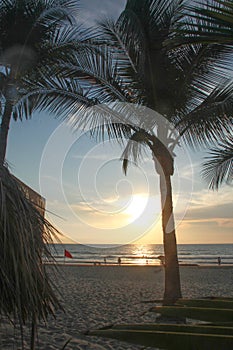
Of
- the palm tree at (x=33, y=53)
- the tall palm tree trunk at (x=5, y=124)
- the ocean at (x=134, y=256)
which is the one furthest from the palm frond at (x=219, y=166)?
the tall palm tree trunk at (x=5, y=124)

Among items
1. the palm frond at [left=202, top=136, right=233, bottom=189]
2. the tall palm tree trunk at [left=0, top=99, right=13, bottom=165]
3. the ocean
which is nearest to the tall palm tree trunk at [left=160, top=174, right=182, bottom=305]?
the ocean

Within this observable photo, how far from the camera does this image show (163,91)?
7.02 m

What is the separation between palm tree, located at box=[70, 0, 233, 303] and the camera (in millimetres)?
6613

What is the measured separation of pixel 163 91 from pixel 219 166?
3352 millimetres

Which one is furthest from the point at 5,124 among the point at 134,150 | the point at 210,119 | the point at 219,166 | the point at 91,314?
the point at 219,166

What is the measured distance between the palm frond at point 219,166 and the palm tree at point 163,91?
1878 mm

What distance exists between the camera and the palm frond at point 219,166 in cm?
884

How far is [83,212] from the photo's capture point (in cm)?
841

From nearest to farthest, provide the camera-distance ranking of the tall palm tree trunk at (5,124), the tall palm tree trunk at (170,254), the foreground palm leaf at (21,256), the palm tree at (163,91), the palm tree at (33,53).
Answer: the foreground palm leaf at (21,256)
the tall palm tree trunk at (5,124)
the palm tree at (33,53)
the palm tree at (163,91)
the tall palm tree trunk at (170,254)

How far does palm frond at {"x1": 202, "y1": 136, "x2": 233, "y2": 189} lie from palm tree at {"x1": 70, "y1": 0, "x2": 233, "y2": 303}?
1.88 metres

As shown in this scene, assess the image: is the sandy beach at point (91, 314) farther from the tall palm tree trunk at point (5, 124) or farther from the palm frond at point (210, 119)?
the palm frond at point (210, 119)

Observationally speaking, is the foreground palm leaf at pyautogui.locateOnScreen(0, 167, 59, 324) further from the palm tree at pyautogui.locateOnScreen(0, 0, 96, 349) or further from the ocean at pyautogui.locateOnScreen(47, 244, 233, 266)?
the palm tree at pyautogui.locateOnScreen(0, 0, 96, 349)

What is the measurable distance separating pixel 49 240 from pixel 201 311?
5.93 ft

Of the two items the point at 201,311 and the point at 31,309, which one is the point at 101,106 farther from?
the point at 201,311
